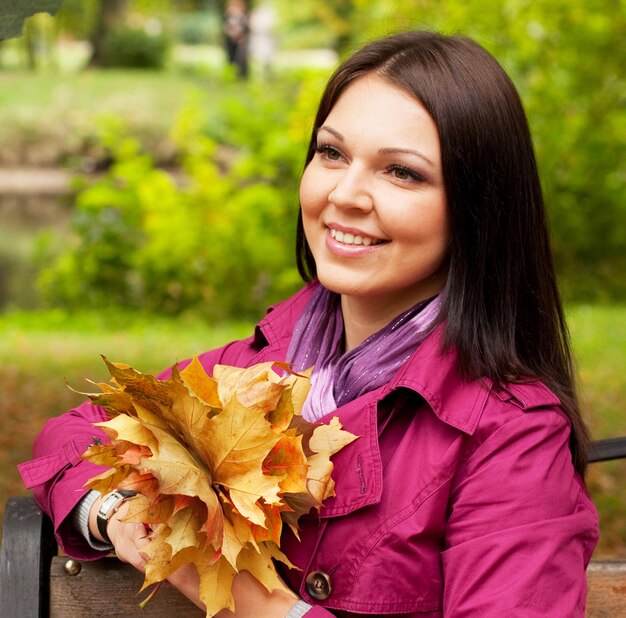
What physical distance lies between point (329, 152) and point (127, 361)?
4.18 metres

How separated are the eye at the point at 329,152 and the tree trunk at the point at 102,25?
886 inches

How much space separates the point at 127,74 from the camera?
70.9 feet

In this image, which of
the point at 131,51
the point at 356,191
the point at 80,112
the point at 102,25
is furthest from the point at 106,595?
the point at 102,25

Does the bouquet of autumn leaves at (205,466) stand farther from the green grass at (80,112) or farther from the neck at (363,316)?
the green grass at (80,112)

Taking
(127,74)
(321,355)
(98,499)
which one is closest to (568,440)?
(321,355)

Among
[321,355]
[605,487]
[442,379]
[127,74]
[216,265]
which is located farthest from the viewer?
[127,74]

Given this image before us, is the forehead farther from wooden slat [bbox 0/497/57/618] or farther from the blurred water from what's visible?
the blurred water

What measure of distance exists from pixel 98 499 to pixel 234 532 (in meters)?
0.40

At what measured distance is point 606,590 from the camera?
208 centimetres

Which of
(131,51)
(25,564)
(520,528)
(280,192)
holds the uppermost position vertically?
(520,528)

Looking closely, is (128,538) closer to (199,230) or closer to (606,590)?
(606,590)

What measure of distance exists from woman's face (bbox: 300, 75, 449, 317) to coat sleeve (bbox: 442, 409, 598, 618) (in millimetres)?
343

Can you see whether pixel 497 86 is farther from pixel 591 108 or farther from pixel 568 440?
pixel 591 108

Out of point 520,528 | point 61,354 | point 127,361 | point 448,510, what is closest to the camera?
point 520,528
